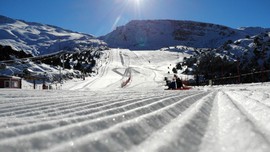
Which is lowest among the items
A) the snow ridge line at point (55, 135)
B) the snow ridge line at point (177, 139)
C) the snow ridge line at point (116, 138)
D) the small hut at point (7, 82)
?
the snow ridge line at point (177, 139)

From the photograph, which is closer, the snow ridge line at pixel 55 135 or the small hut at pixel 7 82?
the snow ridge line at pixel 55 135

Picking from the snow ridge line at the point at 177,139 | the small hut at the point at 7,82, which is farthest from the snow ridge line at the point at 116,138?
the small hut at the point at 7,82

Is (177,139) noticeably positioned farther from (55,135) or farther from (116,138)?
(55,135)

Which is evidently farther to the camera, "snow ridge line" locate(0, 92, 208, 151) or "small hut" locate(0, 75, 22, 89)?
"small hut" locate(0, 75, 22, 89)

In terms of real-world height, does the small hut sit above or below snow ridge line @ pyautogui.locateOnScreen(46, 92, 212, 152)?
above

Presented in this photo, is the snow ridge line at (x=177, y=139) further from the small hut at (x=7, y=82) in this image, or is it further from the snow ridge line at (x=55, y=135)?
the small hut at (x=7, y=82)

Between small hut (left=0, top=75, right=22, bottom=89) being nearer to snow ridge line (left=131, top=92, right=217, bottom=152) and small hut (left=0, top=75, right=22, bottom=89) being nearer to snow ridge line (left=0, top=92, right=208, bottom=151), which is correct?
snow ridge line (left=0, top=92, right=208, bottom=151)

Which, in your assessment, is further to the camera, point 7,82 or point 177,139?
point 7,82

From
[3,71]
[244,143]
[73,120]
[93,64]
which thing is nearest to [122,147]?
[244,143]

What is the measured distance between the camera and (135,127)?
5.80 ft

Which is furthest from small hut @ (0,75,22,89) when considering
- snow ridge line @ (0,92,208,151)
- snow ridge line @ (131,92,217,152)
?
snow ridge line @ (131,92,217,152)

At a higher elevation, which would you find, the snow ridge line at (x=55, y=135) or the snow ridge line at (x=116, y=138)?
the snow ridge line at (x=55, y=135)

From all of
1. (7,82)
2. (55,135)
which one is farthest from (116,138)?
(7,82)

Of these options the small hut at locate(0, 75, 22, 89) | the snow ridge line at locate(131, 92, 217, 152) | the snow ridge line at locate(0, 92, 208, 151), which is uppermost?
the small hut at locate(0, 75, 22, 89)
